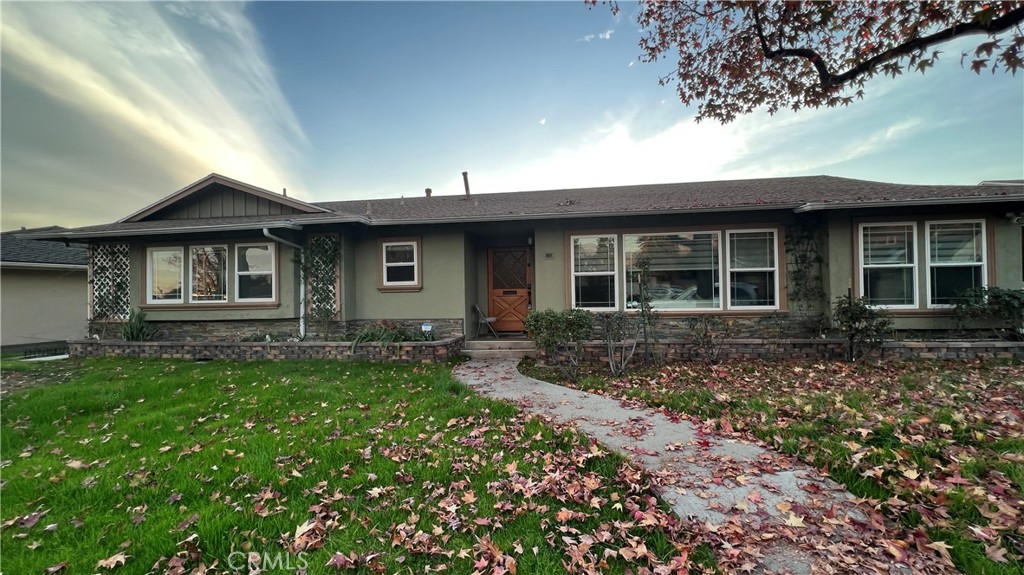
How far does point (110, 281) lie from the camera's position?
32.3ft

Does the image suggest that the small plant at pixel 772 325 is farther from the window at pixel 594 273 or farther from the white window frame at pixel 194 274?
the white window frame at pixel 194 274

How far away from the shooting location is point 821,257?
8117mm

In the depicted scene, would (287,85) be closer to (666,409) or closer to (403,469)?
(403,469)

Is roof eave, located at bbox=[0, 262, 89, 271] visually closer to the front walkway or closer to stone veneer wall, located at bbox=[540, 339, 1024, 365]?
stone veneer wall, located at bbox=[540, 339, 1024, 365]

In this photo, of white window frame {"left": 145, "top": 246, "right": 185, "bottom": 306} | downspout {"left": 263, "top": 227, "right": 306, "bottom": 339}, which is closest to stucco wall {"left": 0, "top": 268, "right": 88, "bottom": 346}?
white window frame {"left": 145, "top": 246, "right": 185, "bottom": 306}

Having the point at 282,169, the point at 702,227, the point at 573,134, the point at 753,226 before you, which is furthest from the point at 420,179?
the point at 753,226

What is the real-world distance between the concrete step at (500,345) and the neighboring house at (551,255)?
52cm

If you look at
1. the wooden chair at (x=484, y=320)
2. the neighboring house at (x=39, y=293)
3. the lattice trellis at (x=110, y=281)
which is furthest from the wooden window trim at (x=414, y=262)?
the neighboring house at (x=39, y=293)

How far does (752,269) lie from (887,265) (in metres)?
2.57

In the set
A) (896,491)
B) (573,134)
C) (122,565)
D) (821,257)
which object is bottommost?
(122,565)

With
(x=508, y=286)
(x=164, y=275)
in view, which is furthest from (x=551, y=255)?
(x=164, y=275)

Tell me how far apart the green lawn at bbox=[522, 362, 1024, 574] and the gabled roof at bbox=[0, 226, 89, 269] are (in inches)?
635

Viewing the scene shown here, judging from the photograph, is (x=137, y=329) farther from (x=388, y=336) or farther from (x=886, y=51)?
(x=886, y=51)

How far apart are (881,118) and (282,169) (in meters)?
17.2
